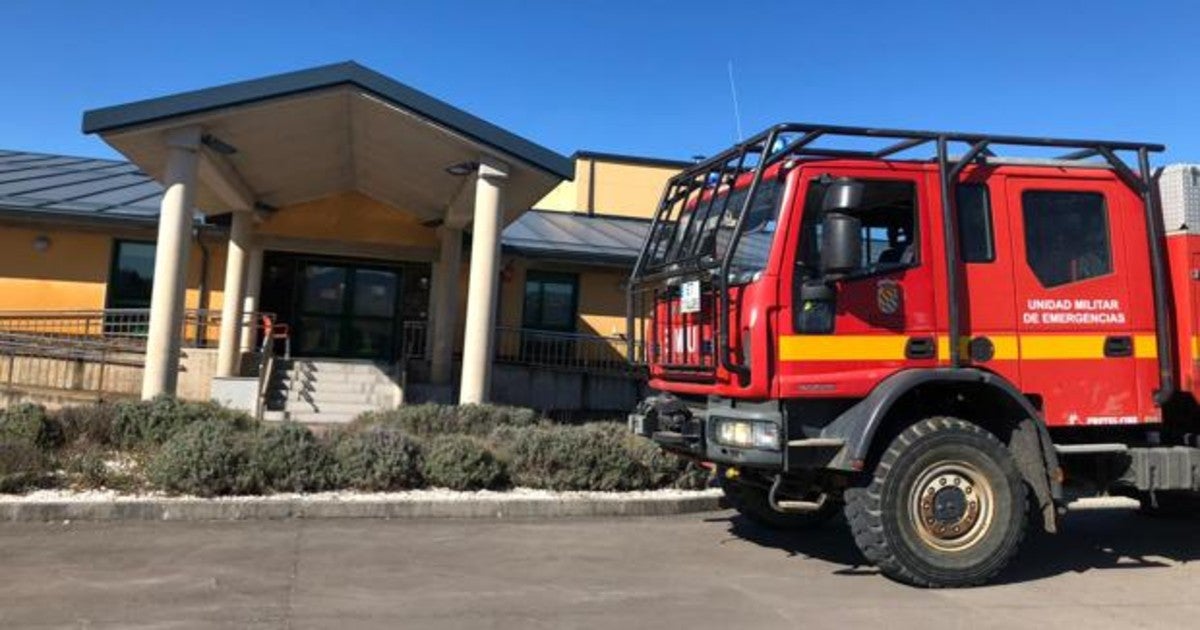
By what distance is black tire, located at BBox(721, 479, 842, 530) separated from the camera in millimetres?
8203

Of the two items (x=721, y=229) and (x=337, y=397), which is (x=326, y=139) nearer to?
(x=337, y=397)

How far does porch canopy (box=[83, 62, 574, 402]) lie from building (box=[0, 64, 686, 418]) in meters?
Answer: 0.03

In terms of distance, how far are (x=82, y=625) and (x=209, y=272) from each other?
1524 cm

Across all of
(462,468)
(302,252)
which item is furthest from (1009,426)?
(302,252)

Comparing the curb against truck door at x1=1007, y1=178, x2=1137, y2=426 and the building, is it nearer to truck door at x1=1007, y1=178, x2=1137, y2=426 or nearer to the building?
truck door at x1=1007, y1=178, x2=1137, y2=426

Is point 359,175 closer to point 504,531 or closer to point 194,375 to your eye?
point 194,375

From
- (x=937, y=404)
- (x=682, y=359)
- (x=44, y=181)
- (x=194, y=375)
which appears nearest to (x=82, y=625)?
(x=682, y=359)

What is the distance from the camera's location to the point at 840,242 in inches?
241

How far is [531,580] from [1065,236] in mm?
4471

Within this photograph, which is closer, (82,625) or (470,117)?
(82,625)

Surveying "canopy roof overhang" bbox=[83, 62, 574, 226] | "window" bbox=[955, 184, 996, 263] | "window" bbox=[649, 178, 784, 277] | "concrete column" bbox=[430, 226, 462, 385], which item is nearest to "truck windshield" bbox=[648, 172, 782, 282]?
"window" bbox=[649, 178, 784, 277]

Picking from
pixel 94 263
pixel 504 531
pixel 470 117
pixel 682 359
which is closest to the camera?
pixel 682 359

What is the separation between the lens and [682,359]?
A: 23.7 ft

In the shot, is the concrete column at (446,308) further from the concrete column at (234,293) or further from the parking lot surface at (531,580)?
the parking lot surface at (531,580)
